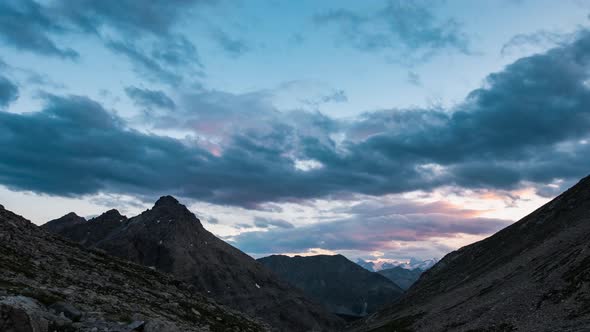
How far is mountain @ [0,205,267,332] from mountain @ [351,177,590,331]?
131ft

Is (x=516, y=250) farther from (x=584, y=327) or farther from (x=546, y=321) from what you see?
(x=584, y=327)

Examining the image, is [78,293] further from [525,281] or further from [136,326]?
[525,281]

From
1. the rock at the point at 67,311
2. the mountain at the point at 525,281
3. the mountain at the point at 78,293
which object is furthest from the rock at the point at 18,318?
the mountain at the point at 525,281

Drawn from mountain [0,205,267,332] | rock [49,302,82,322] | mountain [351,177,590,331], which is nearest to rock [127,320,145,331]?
mountain [0,205,267,332]

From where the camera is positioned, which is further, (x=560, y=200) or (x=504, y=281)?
(x=560, y=200)

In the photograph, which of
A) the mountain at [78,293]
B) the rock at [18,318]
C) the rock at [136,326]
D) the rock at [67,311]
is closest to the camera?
the rock at [18,318]

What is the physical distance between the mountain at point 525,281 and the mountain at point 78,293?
39.8 meters

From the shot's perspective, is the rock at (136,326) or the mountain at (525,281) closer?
the rock at (136,326)

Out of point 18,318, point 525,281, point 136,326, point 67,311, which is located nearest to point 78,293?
point 67,311

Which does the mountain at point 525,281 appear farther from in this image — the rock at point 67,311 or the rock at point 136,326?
the rock at point 67,311

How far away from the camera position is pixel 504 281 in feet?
335

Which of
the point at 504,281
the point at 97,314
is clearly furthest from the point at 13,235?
the point at 504,281

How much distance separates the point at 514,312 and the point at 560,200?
108 m

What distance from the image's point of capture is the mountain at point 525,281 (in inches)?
2253
